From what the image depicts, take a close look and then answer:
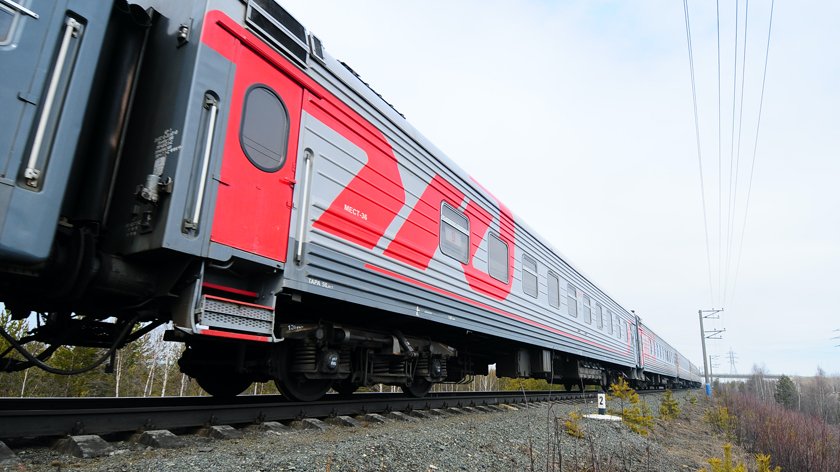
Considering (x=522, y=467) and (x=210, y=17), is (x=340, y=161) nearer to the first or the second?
(x=210, y=17)

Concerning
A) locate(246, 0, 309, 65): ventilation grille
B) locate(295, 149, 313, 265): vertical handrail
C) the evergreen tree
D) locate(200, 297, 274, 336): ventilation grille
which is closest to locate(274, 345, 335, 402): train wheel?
locate(200, 297, 274, 336): ventilation grille

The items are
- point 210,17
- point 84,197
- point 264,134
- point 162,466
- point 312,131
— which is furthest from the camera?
point 312,131

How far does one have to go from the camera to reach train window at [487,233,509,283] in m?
6.95

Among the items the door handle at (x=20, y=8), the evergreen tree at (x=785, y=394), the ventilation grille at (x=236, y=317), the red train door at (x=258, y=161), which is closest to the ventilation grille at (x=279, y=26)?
the red train door at (x=258, y=161)

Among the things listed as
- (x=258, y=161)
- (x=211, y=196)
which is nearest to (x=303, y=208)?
(x=258, y=161)

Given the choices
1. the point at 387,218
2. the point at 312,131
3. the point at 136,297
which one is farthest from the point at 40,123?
the point at 387,218

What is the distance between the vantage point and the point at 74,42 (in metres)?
2.66

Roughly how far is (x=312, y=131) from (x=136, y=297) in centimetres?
181

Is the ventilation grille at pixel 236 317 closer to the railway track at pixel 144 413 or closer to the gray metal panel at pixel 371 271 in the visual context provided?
the gray metal panel at pixel 371 271

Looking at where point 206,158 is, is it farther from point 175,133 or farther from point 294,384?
point 294,384

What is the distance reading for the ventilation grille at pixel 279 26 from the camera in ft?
11.9

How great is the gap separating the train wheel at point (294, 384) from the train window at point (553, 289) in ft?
18.6

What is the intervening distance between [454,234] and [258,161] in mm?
3113

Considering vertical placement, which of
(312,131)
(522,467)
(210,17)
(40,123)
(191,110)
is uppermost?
(210,17)
